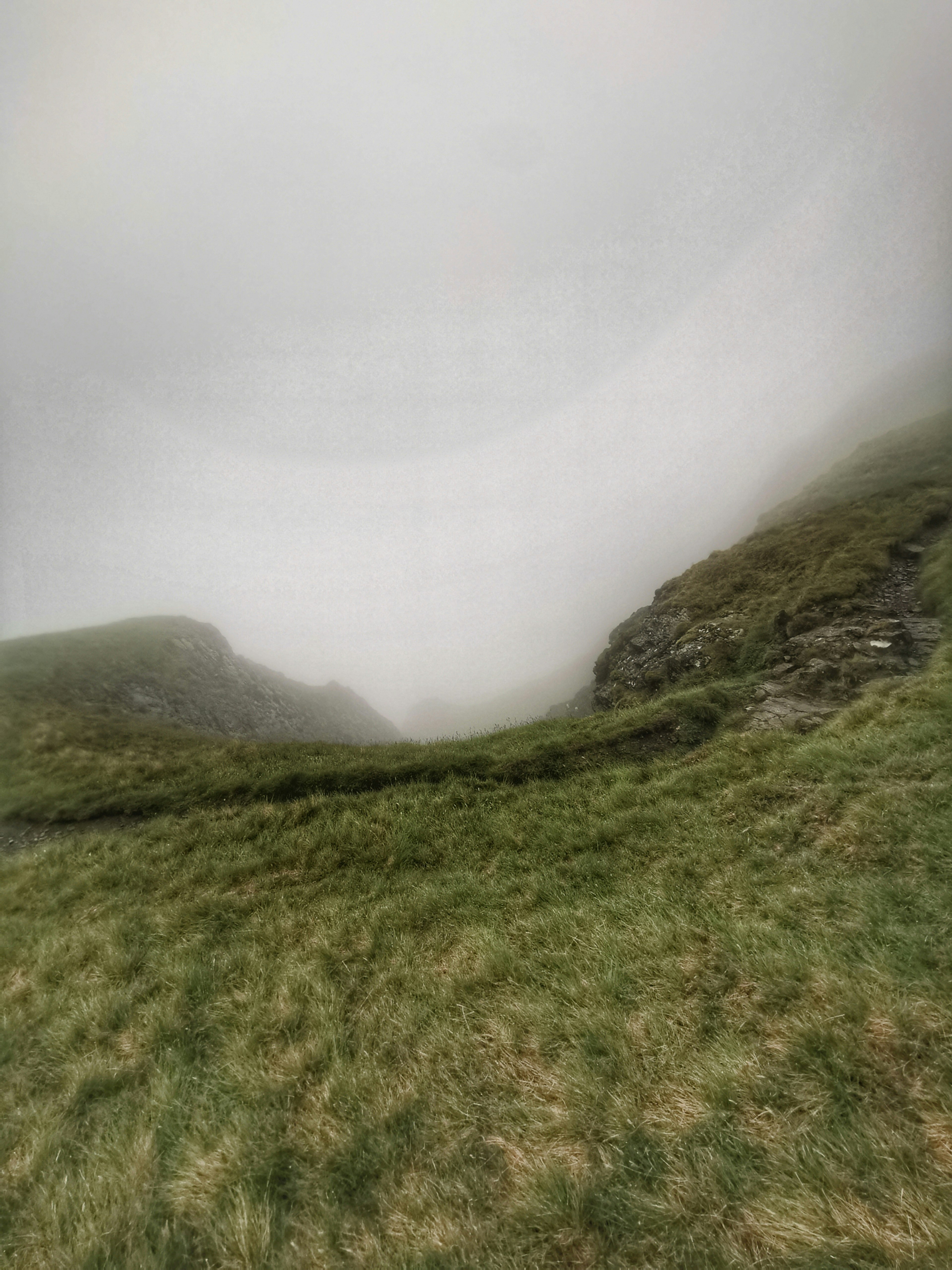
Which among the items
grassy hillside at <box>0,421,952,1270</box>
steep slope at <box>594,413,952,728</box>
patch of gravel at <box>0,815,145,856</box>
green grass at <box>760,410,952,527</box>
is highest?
green grass at <box>760,410,952,527</box>

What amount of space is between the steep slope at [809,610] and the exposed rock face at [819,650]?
0.05 meters

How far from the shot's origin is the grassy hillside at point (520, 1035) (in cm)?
353

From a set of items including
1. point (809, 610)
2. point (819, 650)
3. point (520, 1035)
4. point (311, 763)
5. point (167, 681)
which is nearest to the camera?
point (520, 1035)

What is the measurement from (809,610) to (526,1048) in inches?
861

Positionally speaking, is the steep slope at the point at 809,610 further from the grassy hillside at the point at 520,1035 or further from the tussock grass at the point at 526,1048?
the tussock grass at the point at 526,1048

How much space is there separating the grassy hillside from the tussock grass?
3 centimetres

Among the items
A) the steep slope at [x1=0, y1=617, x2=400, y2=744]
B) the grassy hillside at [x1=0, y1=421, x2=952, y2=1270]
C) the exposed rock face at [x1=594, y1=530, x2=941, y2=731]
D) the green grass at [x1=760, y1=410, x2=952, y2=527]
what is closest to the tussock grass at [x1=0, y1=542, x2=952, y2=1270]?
the grassy hillside at [x1=0, y1=421, x2=952, y2=1270]

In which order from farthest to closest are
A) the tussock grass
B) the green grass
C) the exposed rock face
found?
the green grass < the exposed rock face < the tussock grass

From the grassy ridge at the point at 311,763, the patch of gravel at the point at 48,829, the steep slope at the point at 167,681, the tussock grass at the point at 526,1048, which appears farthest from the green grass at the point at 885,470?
the steep slope at the point at 167,681

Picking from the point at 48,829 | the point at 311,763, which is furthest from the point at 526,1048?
the point at 48,829

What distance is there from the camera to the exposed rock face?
14727 mm

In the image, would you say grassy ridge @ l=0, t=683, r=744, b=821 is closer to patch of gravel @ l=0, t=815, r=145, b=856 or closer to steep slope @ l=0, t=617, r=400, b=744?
patch of gravel @ l=0, t=815, r=145, b=856

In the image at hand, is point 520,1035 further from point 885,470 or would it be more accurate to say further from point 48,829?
point 885,470

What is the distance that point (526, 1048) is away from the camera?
5.20 metres
